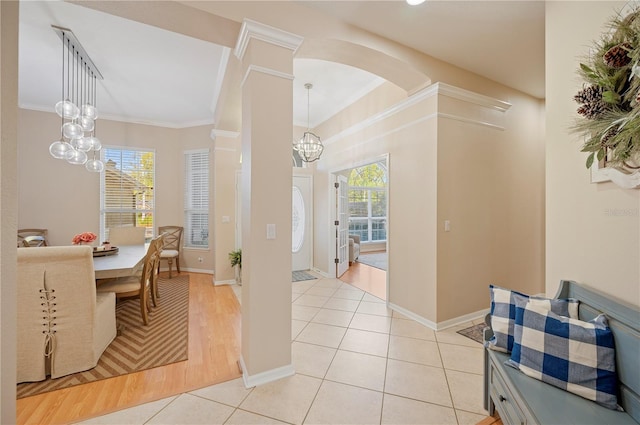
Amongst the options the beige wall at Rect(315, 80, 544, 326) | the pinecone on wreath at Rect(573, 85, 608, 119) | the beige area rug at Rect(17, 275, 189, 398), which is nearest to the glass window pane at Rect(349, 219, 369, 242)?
the beige wall at Rect(315, 80, 544, 326)

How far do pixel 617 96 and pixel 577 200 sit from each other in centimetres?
66

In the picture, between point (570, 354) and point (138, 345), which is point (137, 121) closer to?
point (138, 345)

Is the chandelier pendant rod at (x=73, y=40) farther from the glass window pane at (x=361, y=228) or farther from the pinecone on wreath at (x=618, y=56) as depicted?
the glass window pane at (x=361, y=228)

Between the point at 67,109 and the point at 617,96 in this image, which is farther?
the point at 67,109

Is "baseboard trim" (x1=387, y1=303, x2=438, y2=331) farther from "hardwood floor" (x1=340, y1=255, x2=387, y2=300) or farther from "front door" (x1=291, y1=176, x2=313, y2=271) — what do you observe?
"front door" (x1=291, y1=176, x2=313, y2=271)

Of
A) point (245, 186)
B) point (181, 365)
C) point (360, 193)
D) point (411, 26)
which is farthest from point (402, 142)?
point (360, 193)

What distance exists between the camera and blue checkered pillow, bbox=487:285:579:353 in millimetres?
1470

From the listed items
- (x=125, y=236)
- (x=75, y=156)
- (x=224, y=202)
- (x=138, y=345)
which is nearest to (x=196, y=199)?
(x=224, y=202)

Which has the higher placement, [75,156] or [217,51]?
[217,51]

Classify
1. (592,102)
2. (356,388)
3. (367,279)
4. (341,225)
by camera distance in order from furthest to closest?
1. (341,225)
2. (367,279)
3. (356,388)
4. (592,102)

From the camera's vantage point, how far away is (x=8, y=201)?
0.89 meters

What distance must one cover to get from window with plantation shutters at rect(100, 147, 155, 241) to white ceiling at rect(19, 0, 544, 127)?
974mm

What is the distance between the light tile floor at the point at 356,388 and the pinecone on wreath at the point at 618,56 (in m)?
2.06

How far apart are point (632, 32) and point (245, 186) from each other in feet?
7.46
